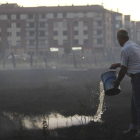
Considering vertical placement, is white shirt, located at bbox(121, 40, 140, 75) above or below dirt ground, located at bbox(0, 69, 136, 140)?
above

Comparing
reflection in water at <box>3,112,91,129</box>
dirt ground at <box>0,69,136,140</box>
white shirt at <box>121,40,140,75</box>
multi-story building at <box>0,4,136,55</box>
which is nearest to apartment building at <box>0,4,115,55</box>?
multi-story building at <box>0,4,136,55</box>

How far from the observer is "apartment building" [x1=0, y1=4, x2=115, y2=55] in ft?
252

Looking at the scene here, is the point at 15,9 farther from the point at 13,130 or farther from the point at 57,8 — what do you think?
the point at 13,130

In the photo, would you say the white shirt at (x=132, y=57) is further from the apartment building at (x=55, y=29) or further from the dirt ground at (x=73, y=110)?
the apartment building at (x=55, y=29)

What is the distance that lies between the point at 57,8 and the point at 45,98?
7164 centimetres

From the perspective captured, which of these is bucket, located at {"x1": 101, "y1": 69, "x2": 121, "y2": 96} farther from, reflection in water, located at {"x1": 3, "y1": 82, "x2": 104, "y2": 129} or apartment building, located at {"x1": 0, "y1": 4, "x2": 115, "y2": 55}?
apartment building, located at {"x1": 0, "y1": 4, "x2": 115, "y2": 55}

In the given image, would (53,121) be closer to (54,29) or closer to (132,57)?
(132,57)

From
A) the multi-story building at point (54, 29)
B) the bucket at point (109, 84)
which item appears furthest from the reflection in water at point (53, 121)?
the multi-story building at point (54, 29)

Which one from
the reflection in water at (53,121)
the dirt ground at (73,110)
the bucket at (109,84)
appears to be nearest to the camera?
the dirt ground at (73,110)

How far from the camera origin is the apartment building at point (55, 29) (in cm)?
7669

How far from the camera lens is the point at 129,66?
5.25 m

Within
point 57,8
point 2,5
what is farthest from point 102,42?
point 2,5

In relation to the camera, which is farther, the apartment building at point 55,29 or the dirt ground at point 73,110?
the apartment building at point 55,29

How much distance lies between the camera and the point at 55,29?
7831 centimetres
